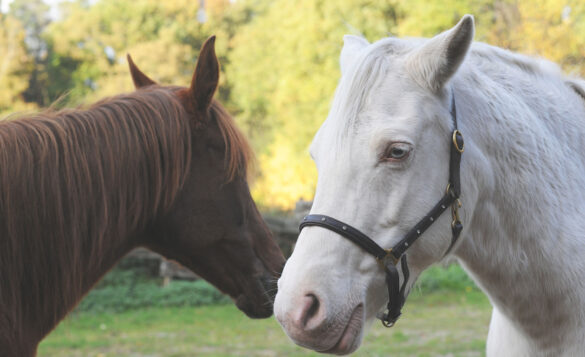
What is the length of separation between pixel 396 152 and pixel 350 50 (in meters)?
0.63

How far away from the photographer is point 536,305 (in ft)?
6.49

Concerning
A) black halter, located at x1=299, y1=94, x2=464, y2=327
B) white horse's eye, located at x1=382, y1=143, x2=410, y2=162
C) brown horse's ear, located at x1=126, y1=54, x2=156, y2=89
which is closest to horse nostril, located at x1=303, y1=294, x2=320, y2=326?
black halter, located at x1=299, y1=94, x2=464, y2=327

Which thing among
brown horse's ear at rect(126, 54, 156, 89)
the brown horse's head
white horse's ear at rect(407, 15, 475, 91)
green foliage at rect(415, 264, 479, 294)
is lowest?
green foliage at rect(415, 264, 479, 294)

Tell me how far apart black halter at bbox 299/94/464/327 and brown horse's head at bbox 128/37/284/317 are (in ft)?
2.87

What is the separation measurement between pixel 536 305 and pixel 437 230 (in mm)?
516

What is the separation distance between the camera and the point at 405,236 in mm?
1771

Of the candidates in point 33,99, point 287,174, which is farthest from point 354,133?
point 33,99

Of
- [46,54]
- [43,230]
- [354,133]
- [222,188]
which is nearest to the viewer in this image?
[354,133]

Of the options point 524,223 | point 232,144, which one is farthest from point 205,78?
point 524,223

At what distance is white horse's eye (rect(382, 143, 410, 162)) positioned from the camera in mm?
1736

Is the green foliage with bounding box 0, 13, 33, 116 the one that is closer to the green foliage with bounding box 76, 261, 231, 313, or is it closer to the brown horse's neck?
the green foliage with bounding box 76, 261, 231, 313

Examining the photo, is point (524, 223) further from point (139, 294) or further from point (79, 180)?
point (139, 294)

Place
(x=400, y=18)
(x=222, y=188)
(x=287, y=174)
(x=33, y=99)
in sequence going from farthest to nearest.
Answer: (x=33, y=99) → (x=287, y=174) → (x=400, y=18) → (x=222, y=188)

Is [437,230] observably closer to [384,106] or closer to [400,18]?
[384,106]
